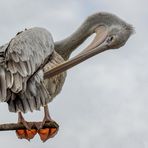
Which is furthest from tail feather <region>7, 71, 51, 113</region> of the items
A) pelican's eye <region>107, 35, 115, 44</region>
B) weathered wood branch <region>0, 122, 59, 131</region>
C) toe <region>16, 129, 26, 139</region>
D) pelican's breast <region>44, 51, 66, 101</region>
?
pelican's eye <region>107, 35, 115, 44</region>

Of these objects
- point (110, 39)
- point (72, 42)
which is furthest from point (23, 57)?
point (72, 42)

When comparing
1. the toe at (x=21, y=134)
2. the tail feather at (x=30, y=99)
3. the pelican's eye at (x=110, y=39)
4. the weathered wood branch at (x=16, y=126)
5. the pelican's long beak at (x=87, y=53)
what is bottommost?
the toe at (x=21, y=134)

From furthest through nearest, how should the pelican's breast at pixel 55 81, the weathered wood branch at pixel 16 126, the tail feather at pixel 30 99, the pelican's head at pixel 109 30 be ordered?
the pelican's head at pixel 109 30, the pelican's breast at pixel 55 81, the tail feather at pixel 30 99, the weathered wood branch at pixel 16 126

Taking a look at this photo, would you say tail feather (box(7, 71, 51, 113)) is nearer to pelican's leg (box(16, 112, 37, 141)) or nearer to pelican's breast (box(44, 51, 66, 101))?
pelican's leg (box(16, 112, 37, 141))

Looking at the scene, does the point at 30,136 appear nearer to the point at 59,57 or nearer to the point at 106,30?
the point at 59,57

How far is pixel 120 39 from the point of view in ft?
33.3

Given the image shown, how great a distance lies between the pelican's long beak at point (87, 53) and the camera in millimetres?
9273

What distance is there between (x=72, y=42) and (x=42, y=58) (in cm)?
148

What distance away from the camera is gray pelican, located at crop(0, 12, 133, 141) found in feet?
28.6

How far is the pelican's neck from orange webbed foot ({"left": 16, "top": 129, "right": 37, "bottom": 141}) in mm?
1906

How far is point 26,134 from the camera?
9141mm

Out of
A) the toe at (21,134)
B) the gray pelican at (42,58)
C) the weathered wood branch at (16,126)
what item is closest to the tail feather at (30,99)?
the gray pelican at (42,58)

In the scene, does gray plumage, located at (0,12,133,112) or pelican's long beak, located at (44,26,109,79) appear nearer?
gray plumage, located at (0,12,133,112)

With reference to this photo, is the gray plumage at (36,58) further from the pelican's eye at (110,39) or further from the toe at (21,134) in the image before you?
the toe at (21,134)
